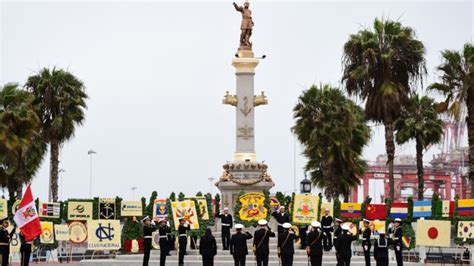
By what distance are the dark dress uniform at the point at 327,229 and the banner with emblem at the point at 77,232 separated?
37.2 feet

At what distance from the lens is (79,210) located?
44.2 meters

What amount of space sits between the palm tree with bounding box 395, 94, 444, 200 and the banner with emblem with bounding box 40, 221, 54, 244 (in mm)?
21136

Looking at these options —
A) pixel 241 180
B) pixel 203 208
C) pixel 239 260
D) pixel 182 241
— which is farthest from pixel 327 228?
pixel 241 180

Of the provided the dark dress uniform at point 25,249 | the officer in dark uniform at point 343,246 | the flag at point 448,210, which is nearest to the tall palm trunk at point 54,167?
the dark dress uniform at point 25,249

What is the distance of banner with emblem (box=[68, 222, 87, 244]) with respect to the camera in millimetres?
43969

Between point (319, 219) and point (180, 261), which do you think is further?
point (319, 219)

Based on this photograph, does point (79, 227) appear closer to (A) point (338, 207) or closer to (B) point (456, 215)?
(A) point (338, 207)

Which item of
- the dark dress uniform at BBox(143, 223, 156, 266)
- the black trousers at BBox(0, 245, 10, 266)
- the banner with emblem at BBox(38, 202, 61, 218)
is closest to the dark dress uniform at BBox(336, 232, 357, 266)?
the dark dress uniform at BBox(143, 223, 156, 266)

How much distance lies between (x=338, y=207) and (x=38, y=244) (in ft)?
40.3

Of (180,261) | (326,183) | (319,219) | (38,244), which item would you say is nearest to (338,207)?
(319,219)

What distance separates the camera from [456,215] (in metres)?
42.1

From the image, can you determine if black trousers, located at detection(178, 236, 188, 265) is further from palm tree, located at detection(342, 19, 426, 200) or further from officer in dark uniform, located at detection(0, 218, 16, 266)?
palm tree, located at detection(342, 19, 426, 200)

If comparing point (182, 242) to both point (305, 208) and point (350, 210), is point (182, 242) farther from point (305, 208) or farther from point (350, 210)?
point (350, 210)

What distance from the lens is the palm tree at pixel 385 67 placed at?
49469 millimetres
